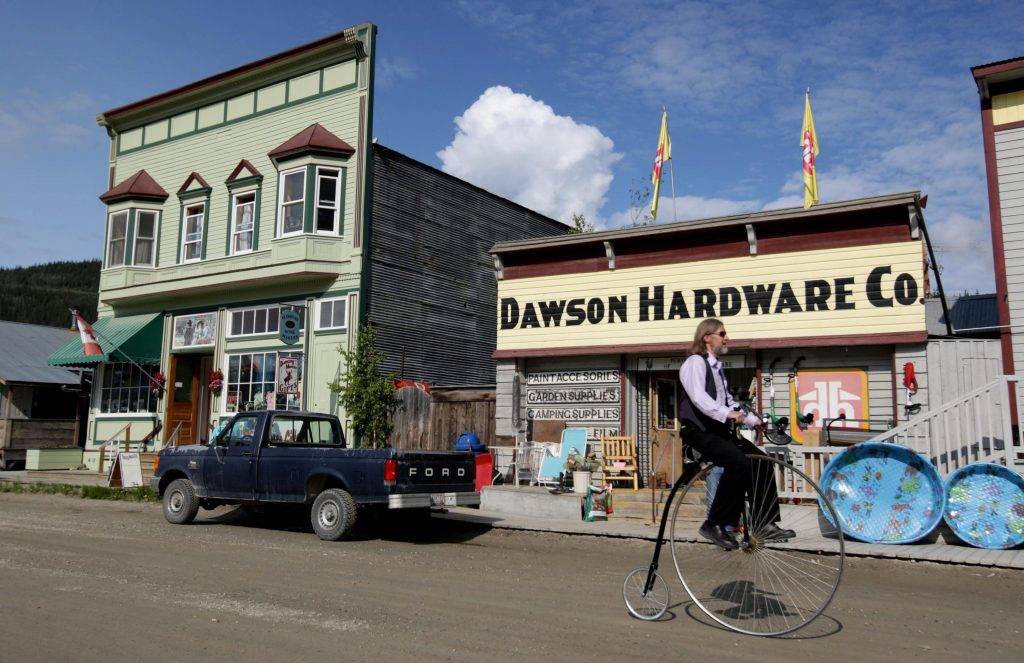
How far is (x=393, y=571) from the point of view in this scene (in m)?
8.88

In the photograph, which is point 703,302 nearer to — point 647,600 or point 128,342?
point 647,600

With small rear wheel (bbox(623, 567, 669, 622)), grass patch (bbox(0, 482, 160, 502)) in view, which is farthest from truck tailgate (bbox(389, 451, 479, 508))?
grass patch (bbox(0, 482, 160, 502))

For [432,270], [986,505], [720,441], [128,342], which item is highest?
A: [432,270]

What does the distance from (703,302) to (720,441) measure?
10.4m

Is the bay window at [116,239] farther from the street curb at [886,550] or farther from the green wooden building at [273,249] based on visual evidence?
the street curb at [886,550]

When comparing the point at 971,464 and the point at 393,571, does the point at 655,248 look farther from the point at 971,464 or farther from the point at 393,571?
the point at 393,571

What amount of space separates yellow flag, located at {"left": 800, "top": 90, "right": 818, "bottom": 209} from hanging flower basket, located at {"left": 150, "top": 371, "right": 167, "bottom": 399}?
62.0 ft

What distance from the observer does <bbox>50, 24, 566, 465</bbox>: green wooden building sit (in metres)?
20.9

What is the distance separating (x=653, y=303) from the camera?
1662cm

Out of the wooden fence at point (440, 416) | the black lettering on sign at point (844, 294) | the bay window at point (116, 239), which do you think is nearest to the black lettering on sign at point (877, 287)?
the black lettering on sign at point (844, 294)

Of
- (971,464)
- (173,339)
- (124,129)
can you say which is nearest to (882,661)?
(971,464)

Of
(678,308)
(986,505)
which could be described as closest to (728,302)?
(678,308)

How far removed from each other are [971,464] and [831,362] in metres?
4.70

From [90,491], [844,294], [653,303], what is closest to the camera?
[844,294]
